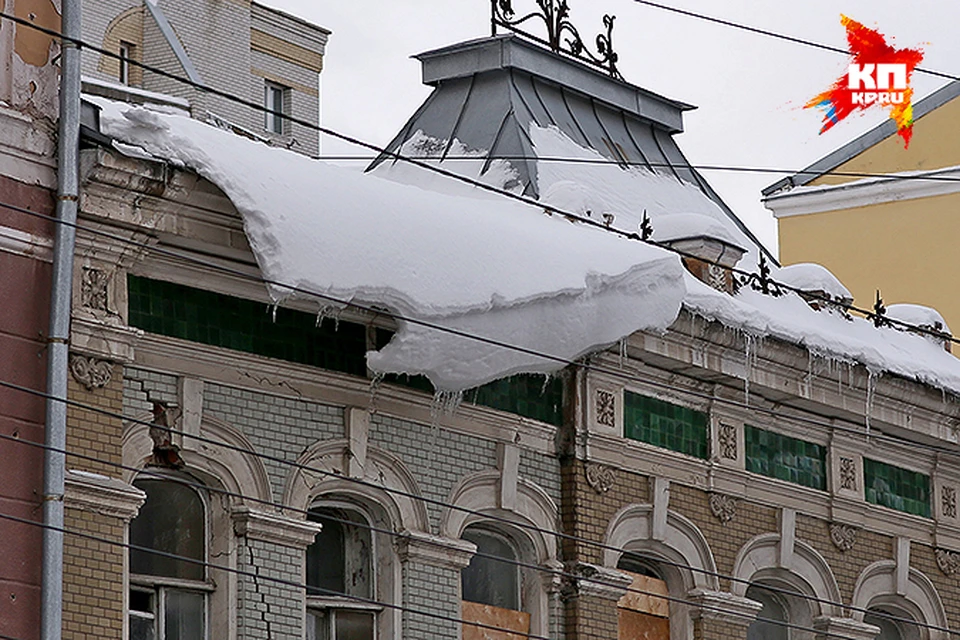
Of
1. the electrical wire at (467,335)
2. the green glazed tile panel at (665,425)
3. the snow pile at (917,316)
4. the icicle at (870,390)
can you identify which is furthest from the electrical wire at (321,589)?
the snow pile at (917,316)

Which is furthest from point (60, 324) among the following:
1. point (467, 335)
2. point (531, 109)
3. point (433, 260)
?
point (531, 109)

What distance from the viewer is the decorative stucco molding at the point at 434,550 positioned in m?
16.7

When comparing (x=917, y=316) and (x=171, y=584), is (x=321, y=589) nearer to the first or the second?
(x=171, y=584)

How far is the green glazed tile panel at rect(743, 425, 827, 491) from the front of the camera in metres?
19.9

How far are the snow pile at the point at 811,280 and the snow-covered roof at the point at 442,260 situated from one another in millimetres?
2267

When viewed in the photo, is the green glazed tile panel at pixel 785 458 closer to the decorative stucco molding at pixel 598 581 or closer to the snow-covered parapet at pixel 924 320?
the decorative stucco molding at pixel 598 581

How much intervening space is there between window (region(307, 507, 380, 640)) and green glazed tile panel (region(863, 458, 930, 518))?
605 cm

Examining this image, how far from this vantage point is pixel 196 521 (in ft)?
51.0

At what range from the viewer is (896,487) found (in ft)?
70.5

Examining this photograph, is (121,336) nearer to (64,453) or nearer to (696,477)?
(64,453)

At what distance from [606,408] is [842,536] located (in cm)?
338

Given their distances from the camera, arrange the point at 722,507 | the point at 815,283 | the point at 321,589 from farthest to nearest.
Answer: the point at 815,283
the point at 722,507
the point at 321,589

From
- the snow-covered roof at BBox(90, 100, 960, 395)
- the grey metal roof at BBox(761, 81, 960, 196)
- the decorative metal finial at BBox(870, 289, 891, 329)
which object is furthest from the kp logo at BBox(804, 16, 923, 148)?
the snow-covered roof at BBox(90, 100, 960, 395)

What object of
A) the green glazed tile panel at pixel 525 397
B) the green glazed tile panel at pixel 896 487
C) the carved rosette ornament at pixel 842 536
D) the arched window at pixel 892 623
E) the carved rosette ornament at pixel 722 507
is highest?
the green glazed tile panel at pixel 896 487
